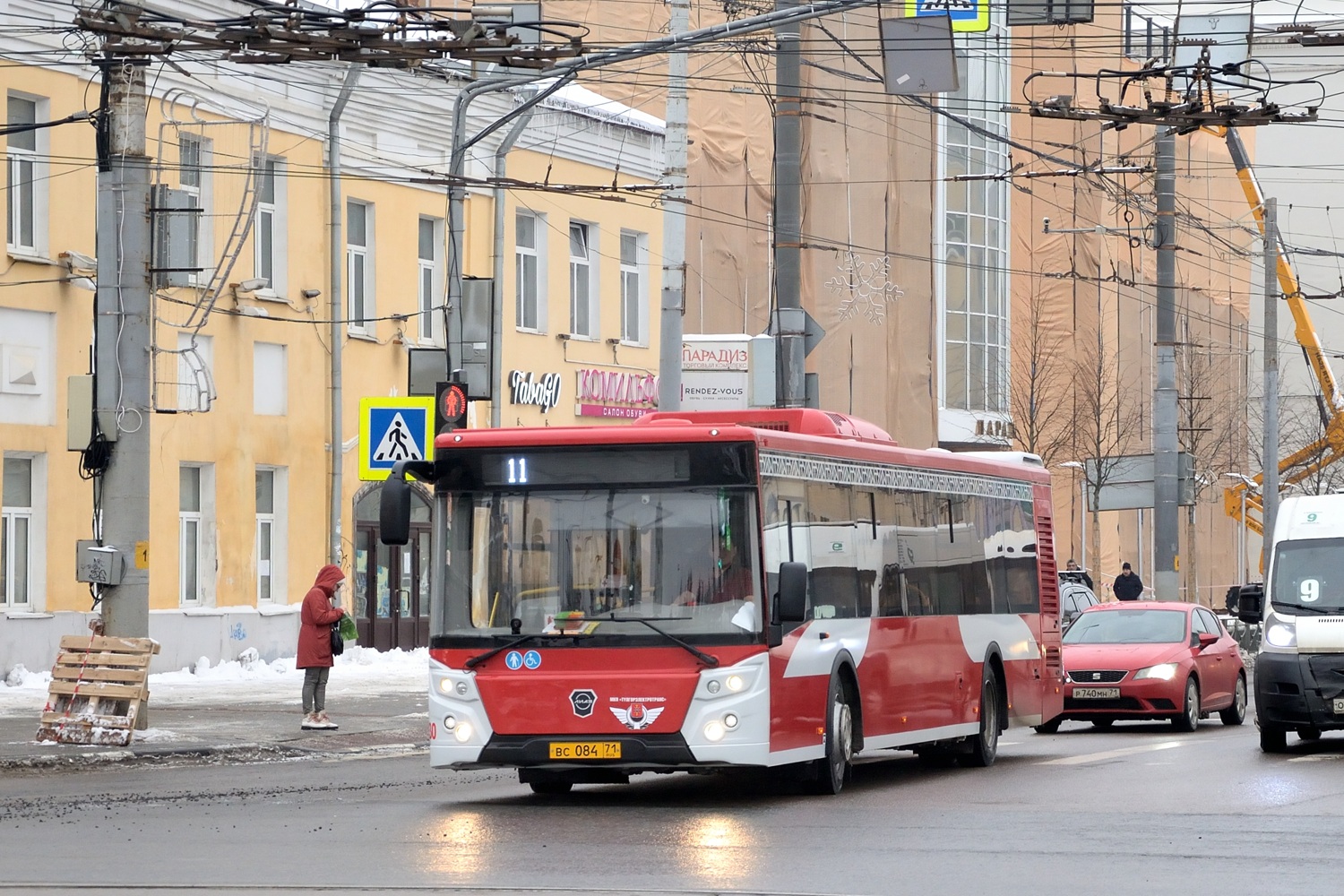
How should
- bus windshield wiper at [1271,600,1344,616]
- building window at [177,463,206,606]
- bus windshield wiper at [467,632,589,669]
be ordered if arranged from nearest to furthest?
bus windshield wiper at [467,632,589,669], bus windshield wiper at [1271,600,1344,616], building window at [177,463,206,606]

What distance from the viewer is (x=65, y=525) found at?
3034 cm

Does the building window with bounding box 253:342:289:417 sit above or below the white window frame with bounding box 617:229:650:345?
below

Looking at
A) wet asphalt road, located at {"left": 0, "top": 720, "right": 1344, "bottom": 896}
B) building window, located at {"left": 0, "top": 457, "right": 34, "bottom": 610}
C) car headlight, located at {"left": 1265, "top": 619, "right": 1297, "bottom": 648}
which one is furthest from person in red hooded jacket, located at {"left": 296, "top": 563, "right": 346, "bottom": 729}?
car headlight, located at {"left": 1265, "top": 619, "right": 1297, "bottom": 648}

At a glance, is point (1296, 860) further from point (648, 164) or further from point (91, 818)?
point (648, 164)

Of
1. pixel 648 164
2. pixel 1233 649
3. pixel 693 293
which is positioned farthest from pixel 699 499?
pixel 693 293

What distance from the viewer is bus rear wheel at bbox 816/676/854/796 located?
638 inches

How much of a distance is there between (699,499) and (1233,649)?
12.9 m

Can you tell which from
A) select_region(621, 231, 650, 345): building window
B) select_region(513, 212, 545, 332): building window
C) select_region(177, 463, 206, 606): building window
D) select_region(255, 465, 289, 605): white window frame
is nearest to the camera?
select_region(177, 463, 206, 606): building window

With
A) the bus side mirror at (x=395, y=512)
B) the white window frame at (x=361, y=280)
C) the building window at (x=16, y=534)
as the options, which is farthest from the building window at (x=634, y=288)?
the bus side mirror at (x=395, y=512)

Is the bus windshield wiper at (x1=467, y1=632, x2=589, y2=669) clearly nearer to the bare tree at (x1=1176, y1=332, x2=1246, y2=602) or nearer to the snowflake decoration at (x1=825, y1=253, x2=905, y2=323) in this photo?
the snowflake decoration at (x1=825, y1=253, x2=905, y2=323)

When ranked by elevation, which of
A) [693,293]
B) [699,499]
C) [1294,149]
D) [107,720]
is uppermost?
[1294,149]

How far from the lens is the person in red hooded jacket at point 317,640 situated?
22.9 m

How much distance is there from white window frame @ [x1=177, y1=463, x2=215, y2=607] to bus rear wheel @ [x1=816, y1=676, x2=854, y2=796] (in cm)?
1761

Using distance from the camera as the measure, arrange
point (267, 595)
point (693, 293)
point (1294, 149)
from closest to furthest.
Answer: point (267, 595)
point (693, 293)
point (1294, 149)
